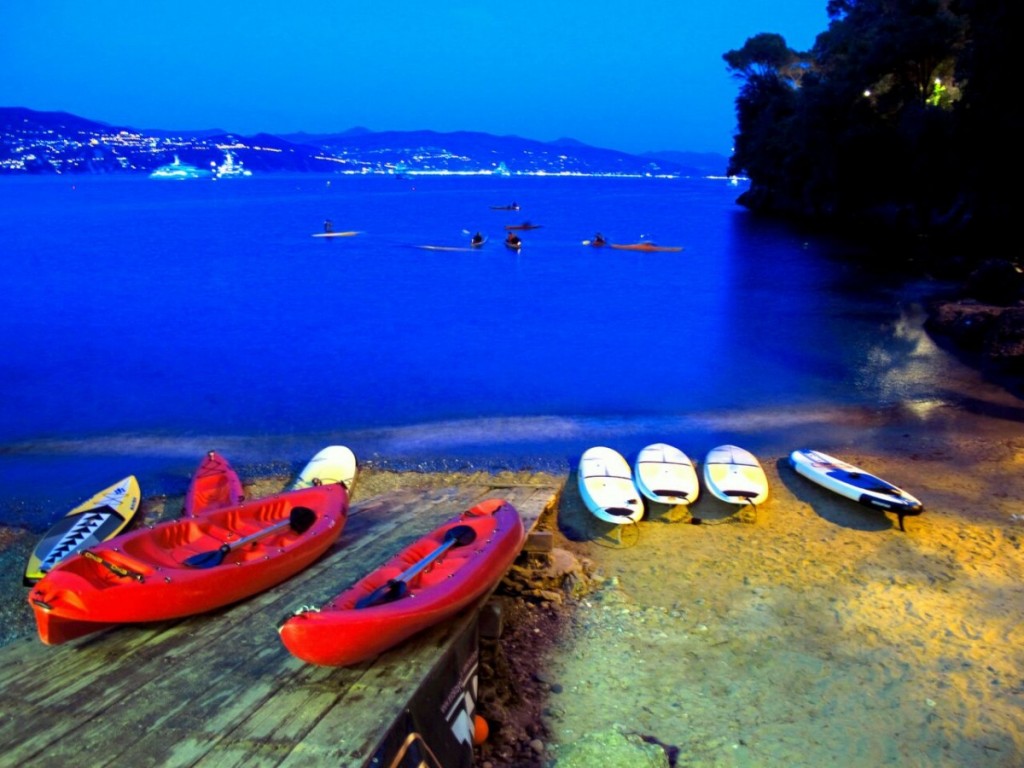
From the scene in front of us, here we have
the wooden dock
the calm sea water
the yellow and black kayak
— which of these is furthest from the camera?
the calm sea water

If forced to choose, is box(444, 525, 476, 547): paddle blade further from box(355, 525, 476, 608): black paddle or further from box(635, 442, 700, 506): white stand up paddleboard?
box(635, 442, 700, 506): white stand up paddleboard

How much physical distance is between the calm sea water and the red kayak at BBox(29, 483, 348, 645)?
5.23m

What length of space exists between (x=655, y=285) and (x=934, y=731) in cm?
3006

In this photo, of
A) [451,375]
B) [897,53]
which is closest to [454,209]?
[897,53]

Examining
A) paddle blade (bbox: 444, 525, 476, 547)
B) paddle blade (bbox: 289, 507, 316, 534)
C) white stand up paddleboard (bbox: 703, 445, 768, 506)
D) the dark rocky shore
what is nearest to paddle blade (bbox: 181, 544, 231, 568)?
paddle blade (bbox: 289, 507, 316, 534)

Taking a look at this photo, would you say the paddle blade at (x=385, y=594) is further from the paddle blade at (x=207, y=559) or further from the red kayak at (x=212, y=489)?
the red kayak at (x=212, y=489)

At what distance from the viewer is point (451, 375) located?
19328mm

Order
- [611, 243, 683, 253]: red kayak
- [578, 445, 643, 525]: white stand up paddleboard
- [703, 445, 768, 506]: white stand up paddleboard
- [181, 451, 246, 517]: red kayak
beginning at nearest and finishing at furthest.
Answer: [578, 445, 643, 525]: white stand up paddleboard, [181, 451, 246, 517]: red kayak, [703, 445, 768, 506]: white stand up paddleboard, [611, 243, 683, 253]: red kayak

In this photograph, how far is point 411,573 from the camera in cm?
585

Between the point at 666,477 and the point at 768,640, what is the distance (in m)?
3.75

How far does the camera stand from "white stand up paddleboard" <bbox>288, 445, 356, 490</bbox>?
11.2 m

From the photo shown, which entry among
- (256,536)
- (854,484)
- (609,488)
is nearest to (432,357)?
(609,488)

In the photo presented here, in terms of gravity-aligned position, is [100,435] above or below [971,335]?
below

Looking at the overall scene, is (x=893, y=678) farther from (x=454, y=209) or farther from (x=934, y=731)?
(x=454, y=209)
